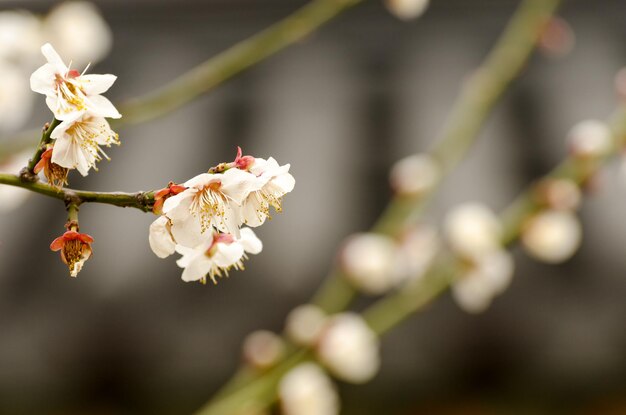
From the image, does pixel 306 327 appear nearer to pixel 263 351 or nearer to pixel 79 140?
pixel 263 351

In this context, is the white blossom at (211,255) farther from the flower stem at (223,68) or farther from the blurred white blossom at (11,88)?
the blurred white blossom at (11,88)

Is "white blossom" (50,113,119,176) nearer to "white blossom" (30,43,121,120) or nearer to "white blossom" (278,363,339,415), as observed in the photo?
"white blossom" (30,43,121,120)

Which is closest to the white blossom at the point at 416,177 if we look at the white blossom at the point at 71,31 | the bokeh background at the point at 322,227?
the white blossom at the point at 71,31

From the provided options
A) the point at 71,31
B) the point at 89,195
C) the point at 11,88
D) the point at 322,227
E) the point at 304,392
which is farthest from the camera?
the point at 322,227

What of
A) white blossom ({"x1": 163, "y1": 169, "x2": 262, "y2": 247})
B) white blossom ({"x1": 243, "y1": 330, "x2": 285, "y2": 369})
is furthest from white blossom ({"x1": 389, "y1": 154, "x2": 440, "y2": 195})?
white blossom ({"x1": 163, "y1": 169, "x2": 262, "y2": 247})

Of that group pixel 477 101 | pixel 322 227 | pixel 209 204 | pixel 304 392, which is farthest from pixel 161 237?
pixel 322 227
